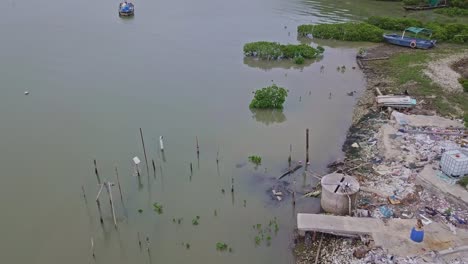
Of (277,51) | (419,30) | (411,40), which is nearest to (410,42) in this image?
(411,40)

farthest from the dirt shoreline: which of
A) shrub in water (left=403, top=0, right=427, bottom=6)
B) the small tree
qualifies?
shrub in water (left=403, top=0, right=427, bottom=6)

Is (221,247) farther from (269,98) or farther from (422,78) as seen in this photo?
(422,78)

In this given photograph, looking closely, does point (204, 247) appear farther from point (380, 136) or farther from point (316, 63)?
point (316, 63)

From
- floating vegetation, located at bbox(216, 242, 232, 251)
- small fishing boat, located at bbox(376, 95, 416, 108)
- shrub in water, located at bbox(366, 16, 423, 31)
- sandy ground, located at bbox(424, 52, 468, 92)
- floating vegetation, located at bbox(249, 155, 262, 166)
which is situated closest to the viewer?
floating vegetation, located at bbox(216, 242, 232, 251)

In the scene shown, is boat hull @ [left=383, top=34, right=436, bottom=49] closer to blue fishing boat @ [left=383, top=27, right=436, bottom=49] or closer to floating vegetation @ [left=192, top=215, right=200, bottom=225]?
blue fishing boat @ [left=383, top=27, right=436, bottom=49]

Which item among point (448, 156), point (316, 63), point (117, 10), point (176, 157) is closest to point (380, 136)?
point (448, 156)
